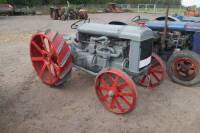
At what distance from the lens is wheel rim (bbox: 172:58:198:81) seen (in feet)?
13.8

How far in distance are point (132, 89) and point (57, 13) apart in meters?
15.2

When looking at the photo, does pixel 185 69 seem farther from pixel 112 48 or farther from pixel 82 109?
pixel 82 109

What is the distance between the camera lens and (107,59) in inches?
143

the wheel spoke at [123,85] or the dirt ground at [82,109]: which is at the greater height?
the wheel spoke at [123,85]

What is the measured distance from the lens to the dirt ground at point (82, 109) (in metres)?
3.04

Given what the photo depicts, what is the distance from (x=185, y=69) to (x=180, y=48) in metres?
0.60

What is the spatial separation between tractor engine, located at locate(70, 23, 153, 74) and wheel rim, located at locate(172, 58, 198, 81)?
92cm

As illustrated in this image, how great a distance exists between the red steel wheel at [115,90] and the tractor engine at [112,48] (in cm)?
28

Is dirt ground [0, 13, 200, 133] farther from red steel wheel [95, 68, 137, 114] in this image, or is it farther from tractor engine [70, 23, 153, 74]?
tractor engine [70, 23, 153, 74]

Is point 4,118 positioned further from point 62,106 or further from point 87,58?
point 87,58

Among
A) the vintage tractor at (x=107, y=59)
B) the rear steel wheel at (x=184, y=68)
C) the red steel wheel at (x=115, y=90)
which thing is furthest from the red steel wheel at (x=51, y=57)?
the rear steel wheel at (x=184, y=68)

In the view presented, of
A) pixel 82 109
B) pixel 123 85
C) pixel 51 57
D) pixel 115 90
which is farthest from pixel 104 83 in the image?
pixel 51 57

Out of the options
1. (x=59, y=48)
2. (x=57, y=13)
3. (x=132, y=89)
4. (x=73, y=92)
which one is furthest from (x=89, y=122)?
(x=57, y=13)

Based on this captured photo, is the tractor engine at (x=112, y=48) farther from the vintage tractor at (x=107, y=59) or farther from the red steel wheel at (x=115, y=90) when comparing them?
the red steel wheel at (x=115, y=90)
